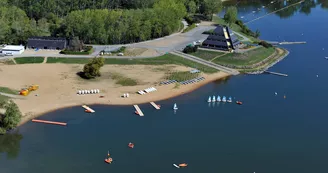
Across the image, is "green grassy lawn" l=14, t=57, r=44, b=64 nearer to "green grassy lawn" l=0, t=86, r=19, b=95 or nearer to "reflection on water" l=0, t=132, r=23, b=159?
"green grassy lawn" l=0, t=86, r=19, b=95

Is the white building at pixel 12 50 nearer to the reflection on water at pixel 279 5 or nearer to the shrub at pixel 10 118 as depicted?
the shrub at pixel 10 118

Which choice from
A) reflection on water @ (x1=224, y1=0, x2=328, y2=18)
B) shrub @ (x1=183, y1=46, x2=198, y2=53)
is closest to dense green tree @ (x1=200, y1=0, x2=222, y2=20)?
reflection on water @ (x1=224, y1=0, x2=328, y2=18)

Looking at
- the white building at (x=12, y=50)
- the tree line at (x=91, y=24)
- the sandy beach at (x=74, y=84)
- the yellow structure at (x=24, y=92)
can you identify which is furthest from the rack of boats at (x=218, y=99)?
the white building at (x=12, y=50)

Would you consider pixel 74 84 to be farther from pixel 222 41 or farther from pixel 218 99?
pixel 222 41

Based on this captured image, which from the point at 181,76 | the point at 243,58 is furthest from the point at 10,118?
the point at 243,58

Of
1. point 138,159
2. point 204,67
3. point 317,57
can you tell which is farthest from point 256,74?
point 138,159

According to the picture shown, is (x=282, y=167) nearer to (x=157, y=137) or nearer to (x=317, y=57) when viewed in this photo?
(x=157, y=137)
